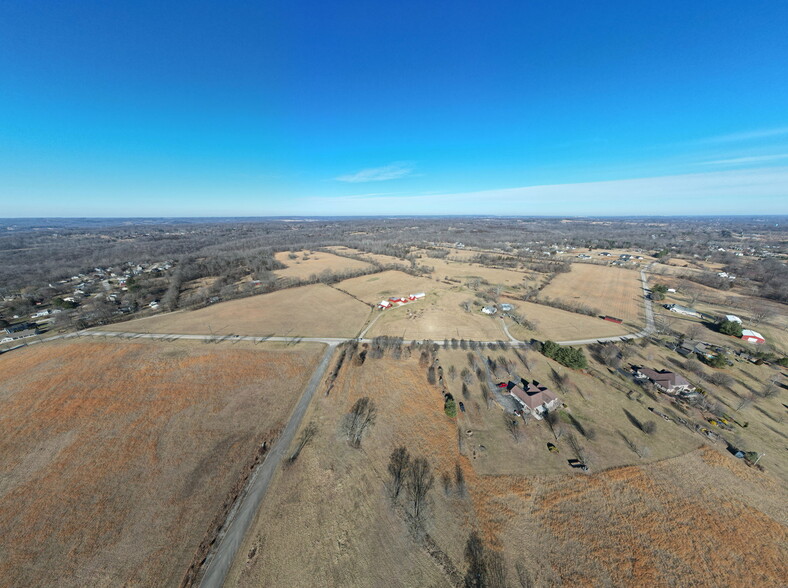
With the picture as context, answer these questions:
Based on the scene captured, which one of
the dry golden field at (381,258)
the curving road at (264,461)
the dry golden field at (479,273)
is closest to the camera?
the curving road at (264,461)

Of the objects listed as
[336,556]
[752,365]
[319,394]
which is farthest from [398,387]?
[752,365]

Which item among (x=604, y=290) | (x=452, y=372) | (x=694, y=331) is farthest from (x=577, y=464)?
(x=604, y=290)

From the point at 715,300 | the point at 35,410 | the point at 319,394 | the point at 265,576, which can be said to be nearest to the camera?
the point at 265,576

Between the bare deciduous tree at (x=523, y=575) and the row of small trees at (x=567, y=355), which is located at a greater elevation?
the row of small trees at (x=567, y=355)

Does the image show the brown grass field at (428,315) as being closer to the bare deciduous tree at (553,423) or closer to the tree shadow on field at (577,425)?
the bare deciduous tree at (553,423)

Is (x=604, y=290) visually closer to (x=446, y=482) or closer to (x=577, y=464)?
(x=577, y=464)

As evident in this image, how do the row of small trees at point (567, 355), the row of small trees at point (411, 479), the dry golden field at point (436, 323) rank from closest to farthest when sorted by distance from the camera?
the row of small trees at point (411, 479) < the row of small trees at point (567, 355) < the dry golden field at point (436, 323)

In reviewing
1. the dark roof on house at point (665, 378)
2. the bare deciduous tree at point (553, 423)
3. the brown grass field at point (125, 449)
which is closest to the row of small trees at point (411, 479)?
the brown grass field at point (125, 449)

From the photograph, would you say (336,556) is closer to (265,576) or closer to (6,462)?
(265,576)
